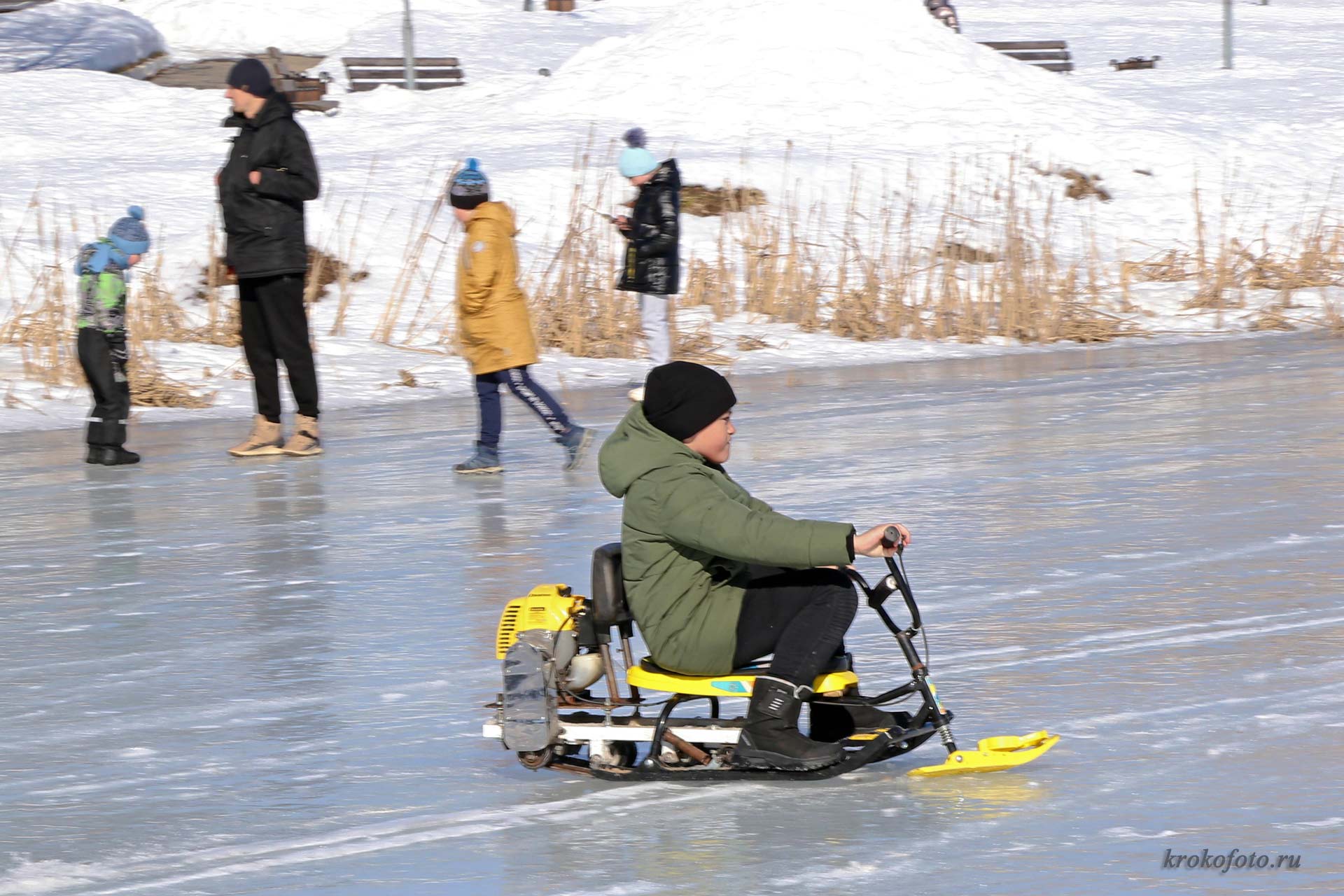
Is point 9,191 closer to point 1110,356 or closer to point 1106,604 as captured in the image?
point 1110,356

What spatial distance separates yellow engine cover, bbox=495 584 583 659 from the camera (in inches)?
192

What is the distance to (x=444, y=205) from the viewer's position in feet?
71.4

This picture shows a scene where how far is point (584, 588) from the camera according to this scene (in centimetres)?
697

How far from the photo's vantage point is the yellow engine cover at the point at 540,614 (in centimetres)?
488

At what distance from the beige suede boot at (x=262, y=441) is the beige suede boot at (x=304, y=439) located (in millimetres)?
78

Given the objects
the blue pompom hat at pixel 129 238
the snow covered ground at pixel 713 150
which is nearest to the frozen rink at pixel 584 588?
the blue pompom hat at pixel 129 238


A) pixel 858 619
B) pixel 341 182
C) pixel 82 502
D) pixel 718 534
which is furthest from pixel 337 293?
pixel 718 534

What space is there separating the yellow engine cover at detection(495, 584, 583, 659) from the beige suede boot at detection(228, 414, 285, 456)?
636 centimetres

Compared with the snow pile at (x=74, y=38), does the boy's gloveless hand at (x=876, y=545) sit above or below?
below

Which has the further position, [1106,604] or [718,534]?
[1106,604]

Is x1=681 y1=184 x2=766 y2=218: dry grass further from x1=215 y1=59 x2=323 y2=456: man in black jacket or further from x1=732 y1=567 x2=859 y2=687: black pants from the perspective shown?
x1=732 y1=567 x2=859 y2=687: black pants

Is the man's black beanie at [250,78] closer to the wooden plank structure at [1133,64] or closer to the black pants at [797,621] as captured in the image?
the black pants at [797,621]

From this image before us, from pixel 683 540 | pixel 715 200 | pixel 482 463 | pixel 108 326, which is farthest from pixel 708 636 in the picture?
pixel 715 200

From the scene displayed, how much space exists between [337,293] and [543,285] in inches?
93.2
